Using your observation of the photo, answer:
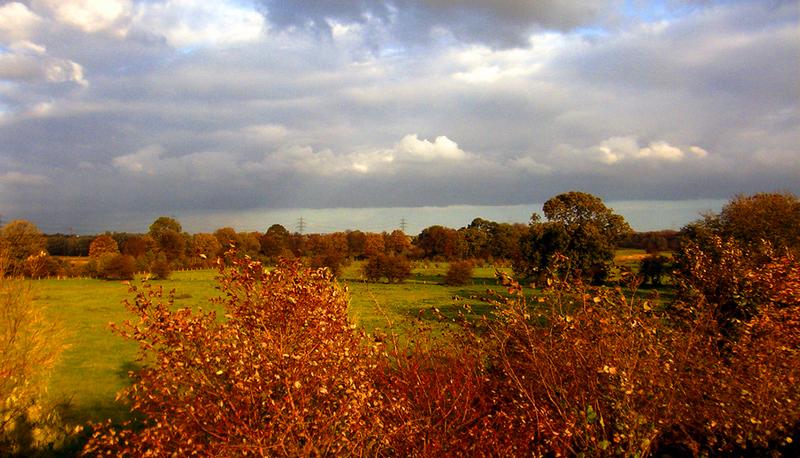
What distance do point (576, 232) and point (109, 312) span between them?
4061 centimetres

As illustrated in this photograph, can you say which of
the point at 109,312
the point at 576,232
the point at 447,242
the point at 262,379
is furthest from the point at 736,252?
the point at 447,242

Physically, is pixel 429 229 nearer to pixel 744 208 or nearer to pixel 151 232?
pixel 151 232

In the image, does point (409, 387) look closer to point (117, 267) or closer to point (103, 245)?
point (117, 267)

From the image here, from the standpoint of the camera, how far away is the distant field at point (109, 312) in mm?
17672

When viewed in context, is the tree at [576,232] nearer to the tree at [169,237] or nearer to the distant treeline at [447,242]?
the distant treeline at [447,242]

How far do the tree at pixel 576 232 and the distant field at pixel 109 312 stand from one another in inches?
263

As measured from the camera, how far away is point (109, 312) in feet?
128

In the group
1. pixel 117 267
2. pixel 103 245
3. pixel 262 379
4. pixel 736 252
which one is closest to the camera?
pixel 262 379

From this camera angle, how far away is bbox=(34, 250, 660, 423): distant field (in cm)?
1767

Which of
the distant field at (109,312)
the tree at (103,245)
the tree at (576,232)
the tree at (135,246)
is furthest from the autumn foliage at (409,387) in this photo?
the tree at (103,245)

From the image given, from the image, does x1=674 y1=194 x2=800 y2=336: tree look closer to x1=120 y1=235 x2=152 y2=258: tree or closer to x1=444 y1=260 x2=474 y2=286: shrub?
x1=444 y1=260 x2=474 y2=286: shrub

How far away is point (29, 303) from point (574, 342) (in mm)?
17977

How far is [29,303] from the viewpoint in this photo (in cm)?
1628

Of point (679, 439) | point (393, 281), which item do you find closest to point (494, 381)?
point (679, 439)
